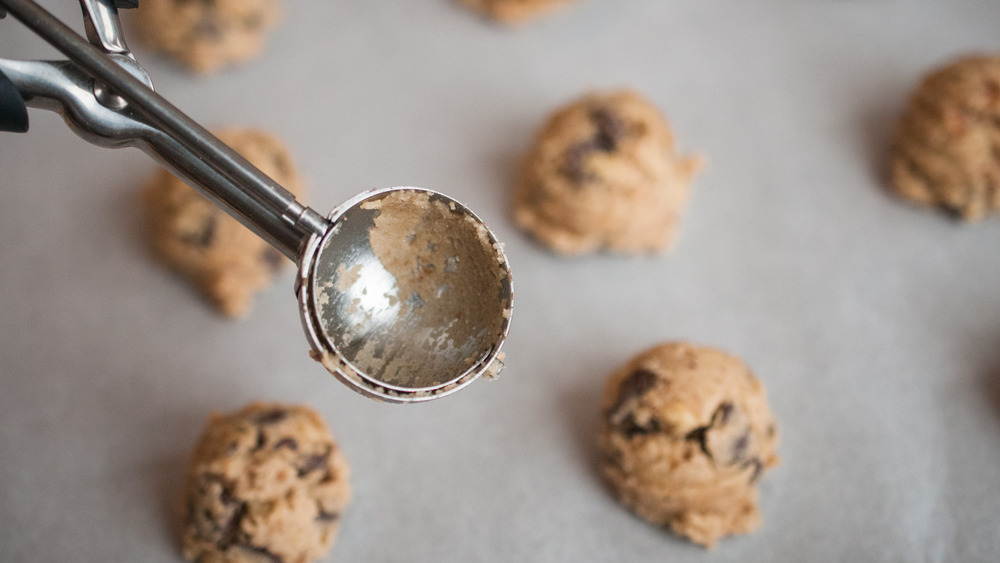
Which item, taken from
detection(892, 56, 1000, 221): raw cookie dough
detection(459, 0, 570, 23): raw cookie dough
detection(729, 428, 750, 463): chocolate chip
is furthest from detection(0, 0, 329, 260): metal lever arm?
detection(892, 56, 1000, 221): raw cookie dough

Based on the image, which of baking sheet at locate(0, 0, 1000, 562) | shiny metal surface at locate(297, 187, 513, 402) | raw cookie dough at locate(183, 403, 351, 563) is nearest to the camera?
shiny metal surface at locate(297, 187, 513, 402)

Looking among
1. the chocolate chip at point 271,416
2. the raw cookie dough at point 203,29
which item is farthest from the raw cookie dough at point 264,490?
the raw cookie dough at point 203,29

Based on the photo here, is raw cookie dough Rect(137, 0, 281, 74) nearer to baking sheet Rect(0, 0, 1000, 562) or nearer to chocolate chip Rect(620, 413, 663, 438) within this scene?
baking sheet Rect(0, 0, 1000, 562)

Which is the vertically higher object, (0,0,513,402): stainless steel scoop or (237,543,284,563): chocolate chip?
(0,0,513,402): stainless steel scoop

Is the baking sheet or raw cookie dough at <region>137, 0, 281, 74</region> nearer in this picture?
the baking sheet

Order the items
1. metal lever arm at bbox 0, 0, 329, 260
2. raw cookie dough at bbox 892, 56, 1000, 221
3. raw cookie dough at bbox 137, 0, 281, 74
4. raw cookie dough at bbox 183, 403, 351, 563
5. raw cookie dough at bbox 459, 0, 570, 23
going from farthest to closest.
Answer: raw cookie dough at bbox 459, 0, 570, 23
raw cookie dough at bbox 137, 0, 281, 74
raw cookie dough at bbox 892, 56, 1000, 221
raw cookie dough at bbox 183, 403, 351, 563
metal lever arm at bbox 0, 0, 329, 260

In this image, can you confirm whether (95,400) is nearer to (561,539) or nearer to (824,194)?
(561,539)
